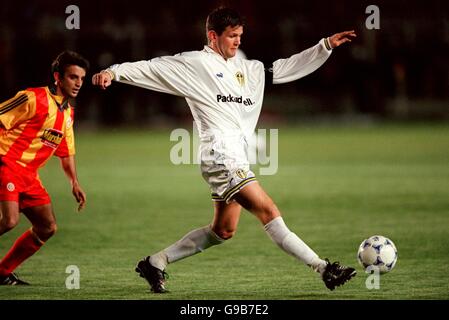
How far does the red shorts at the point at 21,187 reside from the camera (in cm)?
712

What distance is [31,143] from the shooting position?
7.25m

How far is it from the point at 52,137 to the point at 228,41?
1.71 m

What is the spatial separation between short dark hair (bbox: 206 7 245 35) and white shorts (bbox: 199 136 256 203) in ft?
2.83

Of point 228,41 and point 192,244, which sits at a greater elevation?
point 228,41

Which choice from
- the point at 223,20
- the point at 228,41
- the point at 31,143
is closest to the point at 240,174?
the point at 228,41

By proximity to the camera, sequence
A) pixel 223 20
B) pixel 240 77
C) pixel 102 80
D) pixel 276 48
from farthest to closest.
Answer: pixel 276 48, pixel 240 77, pixel 223 20, pixel 102 80

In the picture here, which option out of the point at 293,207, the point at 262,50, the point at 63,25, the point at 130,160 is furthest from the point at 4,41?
the point at 293,207

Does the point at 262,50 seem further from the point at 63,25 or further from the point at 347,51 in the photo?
the point at 63,25

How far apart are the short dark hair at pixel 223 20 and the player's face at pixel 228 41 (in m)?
0.03

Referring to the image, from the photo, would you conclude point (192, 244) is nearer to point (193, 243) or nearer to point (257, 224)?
point (193, 243)

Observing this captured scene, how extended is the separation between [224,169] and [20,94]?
1829 millimetres

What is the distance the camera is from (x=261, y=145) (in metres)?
24.0

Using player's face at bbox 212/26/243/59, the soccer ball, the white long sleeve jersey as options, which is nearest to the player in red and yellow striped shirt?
the white long sleeve jersey
